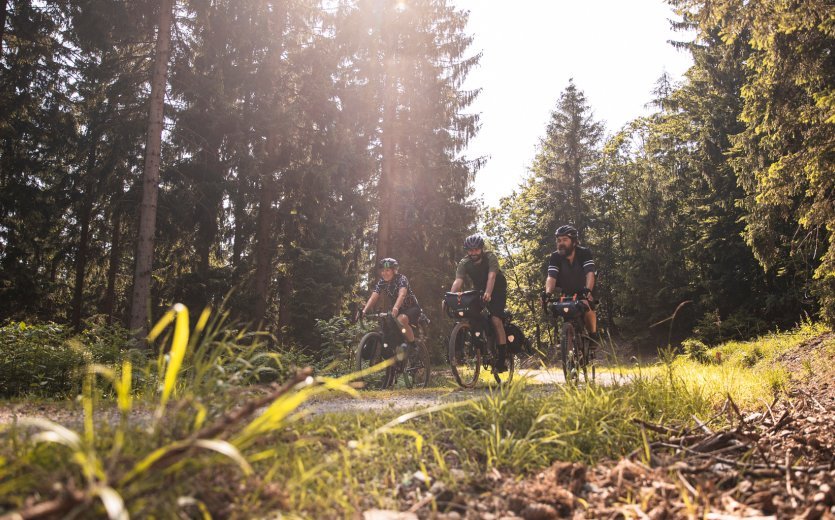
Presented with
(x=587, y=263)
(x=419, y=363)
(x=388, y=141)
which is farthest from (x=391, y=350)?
(x=388, y=141)

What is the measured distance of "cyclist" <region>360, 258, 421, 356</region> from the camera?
27.8ft

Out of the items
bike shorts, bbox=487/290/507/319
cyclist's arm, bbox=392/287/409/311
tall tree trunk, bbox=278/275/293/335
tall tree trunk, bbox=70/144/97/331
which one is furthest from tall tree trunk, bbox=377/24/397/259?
bike shorts, bbox=487/290/507/319

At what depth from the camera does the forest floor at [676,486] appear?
7.59ft

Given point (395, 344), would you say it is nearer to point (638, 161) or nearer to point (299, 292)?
point (299, 292)

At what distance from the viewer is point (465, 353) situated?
768cm

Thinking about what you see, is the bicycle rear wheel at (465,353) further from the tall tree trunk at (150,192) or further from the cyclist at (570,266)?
the tall tree trunk at (150,192)

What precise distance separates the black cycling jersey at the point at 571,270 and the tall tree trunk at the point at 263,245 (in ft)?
40.1

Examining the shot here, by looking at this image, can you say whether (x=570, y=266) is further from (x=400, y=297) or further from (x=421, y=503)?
(x=421, y=503)

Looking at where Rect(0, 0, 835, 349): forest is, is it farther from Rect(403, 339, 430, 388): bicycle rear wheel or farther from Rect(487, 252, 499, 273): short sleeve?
Rect(403, 339, 430, 388): bicycle rear wheel

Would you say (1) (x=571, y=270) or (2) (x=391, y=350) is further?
(2) (x=391, y=350)

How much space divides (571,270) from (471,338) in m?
1.82

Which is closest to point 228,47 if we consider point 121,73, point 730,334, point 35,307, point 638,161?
point 121,73

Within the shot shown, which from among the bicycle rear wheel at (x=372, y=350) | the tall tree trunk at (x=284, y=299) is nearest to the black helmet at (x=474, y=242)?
the bicycle rear wheel at (x=372, y=350)

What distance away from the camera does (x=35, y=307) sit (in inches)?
684
